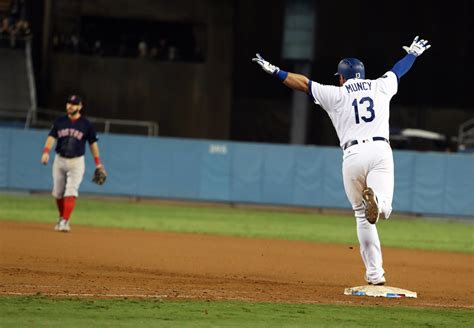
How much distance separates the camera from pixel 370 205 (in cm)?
977

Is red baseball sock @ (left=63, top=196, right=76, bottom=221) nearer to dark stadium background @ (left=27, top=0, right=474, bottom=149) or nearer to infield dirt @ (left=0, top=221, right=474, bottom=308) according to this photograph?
infield dirt @ (left=0, top=221, right=474, bottom=308)

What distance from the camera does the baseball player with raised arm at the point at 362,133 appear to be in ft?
33.3

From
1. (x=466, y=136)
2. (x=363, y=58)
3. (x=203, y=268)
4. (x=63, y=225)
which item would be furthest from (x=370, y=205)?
(x=363, y=58)

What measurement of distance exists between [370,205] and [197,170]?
21.0 meters

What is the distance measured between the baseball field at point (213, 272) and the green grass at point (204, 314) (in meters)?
0.01

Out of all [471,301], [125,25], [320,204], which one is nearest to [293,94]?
[125,25]

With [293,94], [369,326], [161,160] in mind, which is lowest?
[369,326]

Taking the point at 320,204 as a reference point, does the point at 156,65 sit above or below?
above

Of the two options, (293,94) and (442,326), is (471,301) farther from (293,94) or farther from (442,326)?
(293,94)

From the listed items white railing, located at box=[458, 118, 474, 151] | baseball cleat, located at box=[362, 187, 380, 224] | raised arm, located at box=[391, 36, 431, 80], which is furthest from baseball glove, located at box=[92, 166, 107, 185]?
white railing, located at box=[458, 118, 474, 151]

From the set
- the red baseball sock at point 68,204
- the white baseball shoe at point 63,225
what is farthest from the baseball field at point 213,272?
the red baseball sock at point 68,204

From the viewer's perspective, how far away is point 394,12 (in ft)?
132

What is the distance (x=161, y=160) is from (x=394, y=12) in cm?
1379

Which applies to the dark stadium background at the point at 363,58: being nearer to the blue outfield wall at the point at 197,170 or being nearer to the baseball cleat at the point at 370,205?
the blue outfield wall at the point at 197,170
